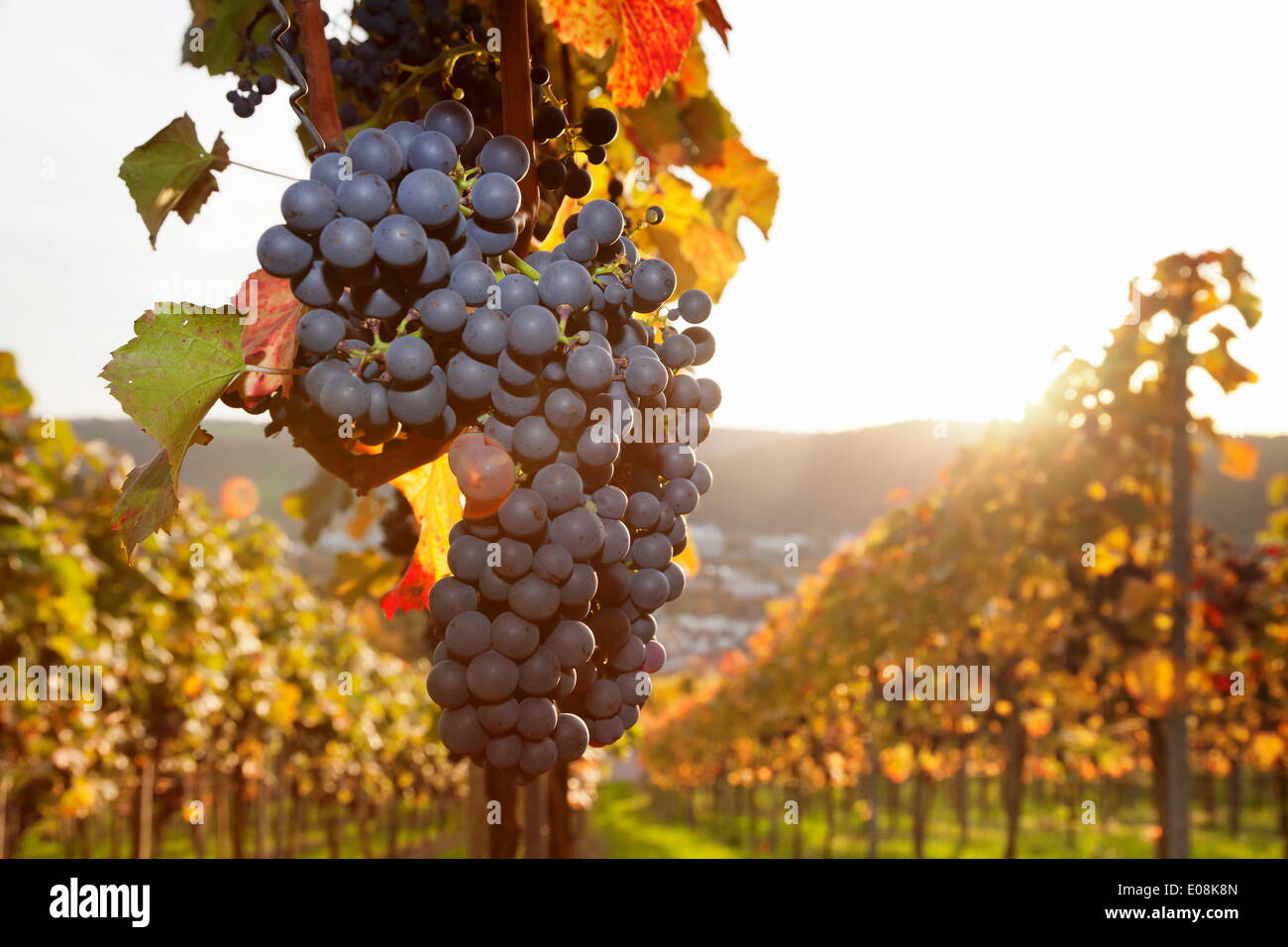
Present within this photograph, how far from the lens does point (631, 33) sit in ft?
4.36

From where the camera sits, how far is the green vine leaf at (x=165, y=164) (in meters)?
1.30

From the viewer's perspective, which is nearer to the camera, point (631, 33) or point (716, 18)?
point (631, 33)

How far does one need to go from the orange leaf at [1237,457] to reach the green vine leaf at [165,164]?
261 inches

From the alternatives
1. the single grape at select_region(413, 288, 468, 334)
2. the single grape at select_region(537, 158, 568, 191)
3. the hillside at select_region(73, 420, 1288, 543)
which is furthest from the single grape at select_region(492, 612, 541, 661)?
the hillside at select_region(73, 420, 1288, 543)

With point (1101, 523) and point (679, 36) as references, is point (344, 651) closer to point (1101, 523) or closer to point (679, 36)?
point (1101, 523)

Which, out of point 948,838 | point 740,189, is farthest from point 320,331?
point 948,838

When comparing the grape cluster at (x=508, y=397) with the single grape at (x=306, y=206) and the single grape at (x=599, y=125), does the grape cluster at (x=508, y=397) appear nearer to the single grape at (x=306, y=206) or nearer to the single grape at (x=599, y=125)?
the single grape at (x=306, y=206)

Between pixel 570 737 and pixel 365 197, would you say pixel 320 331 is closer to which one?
pixel 365 197

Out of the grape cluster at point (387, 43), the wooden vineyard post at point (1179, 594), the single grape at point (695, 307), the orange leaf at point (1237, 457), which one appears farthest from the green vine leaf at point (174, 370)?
the orange leaf at point (1237, 457)

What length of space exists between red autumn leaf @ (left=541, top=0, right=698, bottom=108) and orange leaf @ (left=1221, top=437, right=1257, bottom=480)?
20.4 ft

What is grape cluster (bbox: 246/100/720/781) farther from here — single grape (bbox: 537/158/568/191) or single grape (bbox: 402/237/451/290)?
single grape (bbox: 537/158/568/191)

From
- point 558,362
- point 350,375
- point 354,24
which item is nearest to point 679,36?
point 558,362

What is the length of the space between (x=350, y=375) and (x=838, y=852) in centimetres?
2724

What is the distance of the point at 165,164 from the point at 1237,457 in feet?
22.0
